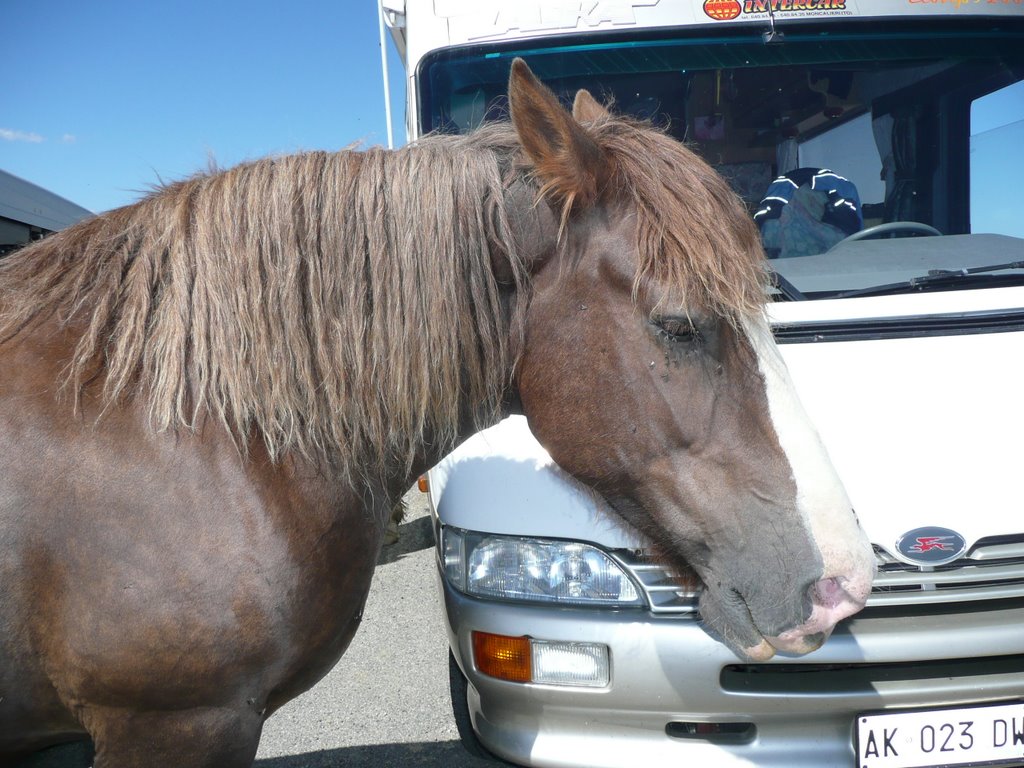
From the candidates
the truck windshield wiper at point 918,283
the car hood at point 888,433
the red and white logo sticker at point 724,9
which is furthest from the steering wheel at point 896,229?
the red and white logo sticker at point 724,9

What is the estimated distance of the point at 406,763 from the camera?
2.85 m

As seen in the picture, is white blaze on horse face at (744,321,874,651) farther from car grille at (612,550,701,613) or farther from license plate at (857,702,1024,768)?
license plate at (857,702,1024,768)

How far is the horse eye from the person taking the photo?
1.49 metres

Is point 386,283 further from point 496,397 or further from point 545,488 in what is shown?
point 545,488

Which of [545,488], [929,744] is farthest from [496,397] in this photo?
[929,744]

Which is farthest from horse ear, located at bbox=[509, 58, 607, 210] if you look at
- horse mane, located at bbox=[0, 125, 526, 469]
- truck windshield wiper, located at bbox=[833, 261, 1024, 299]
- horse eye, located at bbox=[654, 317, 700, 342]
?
truck windshield wiper, located at bbox=[833, 261, 1024, 299]

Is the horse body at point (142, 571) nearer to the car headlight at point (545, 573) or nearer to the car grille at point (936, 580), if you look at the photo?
the car headlight at point (545, 573)

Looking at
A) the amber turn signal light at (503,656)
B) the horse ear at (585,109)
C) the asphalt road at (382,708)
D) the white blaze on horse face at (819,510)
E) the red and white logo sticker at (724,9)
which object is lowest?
the asphalt road at (382,708)

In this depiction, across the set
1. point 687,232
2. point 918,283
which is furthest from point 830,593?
point 918,283

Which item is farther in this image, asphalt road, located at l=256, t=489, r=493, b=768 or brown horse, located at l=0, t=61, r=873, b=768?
asphalt road, located at l=256, t=489, r=493, b=768

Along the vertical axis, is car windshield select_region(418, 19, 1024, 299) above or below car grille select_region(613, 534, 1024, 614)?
above

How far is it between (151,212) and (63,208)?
10.1 m

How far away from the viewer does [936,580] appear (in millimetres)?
1944

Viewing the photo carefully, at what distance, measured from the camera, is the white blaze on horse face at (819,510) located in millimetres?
1439
